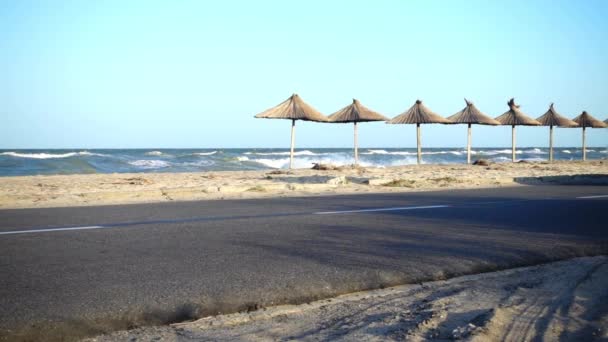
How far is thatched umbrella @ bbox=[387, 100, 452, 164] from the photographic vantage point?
2667 cm

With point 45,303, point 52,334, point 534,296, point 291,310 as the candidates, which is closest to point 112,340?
point 52,334

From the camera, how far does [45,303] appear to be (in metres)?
3.30

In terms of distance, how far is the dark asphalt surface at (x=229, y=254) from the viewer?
10.8ft

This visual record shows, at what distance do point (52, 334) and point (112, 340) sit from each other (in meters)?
0.38

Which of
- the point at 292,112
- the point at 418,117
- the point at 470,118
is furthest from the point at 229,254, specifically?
the point at 470,118

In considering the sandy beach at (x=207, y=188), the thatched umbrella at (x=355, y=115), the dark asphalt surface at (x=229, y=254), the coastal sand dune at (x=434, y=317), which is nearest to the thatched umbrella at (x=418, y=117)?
the thatched umbrella at (x=355, y=115)

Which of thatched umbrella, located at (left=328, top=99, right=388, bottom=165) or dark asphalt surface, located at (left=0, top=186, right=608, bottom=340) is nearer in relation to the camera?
dark asphalt surface, located at (left=0, top=186, right=608, bottom=340)

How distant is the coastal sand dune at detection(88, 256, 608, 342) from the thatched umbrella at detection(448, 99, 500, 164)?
84.8 ft

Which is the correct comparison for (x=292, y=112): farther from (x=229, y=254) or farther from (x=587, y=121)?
(x=587, y=121)

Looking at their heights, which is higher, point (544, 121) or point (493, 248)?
point (544, 121)

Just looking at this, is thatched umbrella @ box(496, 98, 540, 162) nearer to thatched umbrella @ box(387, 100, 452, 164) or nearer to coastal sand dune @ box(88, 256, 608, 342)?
thatched umbrella @ box(387, 100, 452, 164)

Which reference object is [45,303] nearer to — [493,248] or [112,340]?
[112,340]

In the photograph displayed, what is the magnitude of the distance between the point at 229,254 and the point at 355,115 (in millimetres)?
20991

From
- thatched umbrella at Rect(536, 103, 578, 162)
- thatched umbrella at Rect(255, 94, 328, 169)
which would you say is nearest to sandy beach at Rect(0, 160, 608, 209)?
thatched umbrella at Rect(255, 94, 328, 169)
